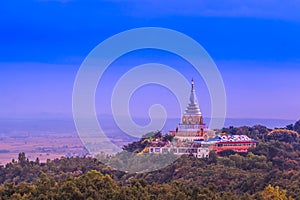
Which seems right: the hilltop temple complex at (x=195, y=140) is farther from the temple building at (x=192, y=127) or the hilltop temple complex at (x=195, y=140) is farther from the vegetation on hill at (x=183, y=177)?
the vegetation on hill at (x=183, y=177)

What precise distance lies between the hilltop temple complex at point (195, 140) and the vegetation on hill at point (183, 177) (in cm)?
112

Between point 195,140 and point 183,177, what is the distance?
7046 mm

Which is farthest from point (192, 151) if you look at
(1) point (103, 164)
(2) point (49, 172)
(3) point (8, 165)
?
(3) point (8, 165)

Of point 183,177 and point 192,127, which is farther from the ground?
point 192,127

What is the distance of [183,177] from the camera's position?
3575 cm

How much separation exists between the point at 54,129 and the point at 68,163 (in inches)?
199

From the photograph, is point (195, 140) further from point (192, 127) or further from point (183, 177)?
point (183, 177)

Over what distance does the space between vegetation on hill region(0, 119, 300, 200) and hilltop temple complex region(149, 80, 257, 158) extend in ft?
3.69

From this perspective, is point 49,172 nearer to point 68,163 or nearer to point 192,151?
point 68,163

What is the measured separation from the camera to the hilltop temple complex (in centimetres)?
4141

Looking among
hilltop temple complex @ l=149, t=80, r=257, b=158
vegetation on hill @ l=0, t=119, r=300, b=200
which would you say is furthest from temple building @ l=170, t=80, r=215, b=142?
vegetation on hill @ l=0, t=119, r=300, b=200

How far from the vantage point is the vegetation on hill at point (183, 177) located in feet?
77.3

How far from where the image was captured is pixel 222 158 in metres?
39.2

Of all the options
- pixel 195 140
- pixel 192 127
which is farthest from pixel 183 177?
pixel 192 127
